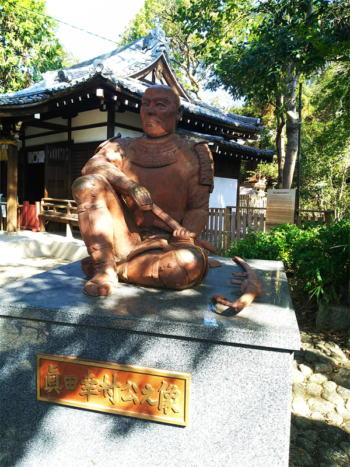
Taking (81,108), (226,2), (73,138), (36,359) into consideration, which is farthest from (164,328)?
(226,2)

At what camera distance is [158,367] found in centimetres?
186

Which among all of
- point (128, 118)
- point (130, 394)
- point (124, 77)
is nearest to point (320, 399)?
point (130, 394)

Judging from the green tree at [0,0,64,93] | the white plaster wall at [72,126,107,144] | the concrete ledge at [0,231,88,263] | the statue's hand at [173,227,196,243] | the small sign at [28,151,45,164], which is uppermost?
the green tree at [0,0,64,93]

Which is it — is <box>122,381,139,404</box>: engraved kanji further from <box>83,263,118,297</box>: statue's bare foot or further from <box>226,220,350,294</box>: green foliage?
<box>226,220,350,294</box>: green foliage

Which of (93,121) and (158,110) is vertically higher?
(93,121)

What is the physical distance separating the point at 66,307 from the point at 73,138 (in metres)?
8.44

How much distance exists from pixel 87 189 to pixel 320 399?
2586 millimetres

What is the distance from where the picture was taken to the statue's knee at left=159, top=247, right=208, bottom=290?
221 centimetres

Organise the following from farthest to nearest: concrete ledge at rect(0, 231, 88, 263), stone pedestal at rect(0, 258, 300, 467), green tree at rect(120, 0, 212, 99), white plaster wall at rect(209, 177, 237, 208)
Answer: green tree at rect(120, 0, 212, 99)
white plaster wall at rect(209, 177, 237, 208)
concrete ledge at rect(0, 231, 88, 263)
stone pedestal at rect(0, 258, 300, 467)

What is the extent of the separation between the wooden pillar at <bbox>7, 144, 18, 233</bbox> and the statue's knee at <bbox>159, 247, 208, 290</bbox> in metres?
8.39

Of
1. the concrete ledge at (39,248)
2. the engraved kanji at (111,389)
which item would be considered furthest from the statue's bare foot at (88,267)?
the concrete ledge at (39,248)

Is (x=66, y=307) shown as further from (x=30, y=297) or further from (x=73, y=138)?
(x=73, y=138)

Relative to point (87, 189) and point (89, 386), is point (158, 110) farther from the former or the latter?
point (89, 386)

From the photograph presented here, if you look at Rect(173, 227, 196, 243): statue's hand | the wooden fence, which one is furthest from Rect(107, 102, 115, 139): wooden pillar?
Rect(173, 227, 196, 243): statue's hand
